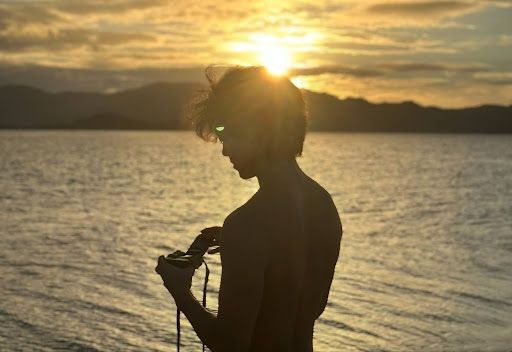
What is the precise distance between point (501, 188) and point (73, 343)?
220ft

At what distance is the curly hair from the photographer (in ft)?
9.55

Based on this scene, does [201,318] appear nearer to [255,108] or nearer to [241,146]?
[241,146]

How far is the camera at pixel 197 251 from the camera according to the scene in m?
3.04

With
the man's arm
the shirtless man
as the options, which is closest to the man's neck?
the shirtless man

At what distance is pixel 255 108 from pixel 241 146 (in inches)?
5.8

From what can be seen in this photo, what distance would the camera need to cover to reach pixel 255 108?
2906 millimetres

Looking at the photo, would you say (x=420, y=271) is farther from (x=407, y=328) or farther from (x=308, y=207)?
(x=308, y=207)

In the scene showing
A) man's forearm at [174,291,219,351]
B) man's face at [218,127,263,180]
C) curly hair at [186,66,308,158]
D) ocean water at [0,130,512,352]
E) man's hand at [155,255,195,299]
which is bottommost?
man's forearm at [174,291,219,351]

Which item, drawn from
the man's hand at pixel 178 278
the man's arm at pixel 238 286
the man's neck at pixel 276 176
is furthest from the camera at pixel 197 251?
the man's neck at pixel 276 176

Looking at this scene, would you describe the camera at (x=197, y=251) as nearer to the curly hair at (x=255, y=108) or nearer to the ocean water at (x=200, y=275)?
the curly hair at (x=255, y=108)

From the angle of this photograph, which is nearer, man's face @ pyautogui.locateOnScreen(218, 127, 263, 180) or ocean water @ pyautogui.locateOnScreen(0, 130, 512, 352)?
man's face @ pyautogui.locateOnScreen(218, 127, 263, 180)

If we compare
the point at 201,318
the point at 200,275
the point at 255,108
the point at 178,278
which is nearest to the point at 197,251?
the point at 178,278

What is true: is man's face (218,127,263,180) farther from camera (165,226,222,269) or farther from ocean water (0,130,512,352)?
ocean water (0,130,512,352)

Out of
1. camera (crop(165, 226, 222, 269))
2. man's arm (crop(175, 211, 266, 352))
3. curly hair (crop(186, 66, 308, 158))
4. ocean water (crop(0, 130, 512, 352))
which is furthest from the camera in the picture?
ocean water (crop(0, 130, 512, 352))
